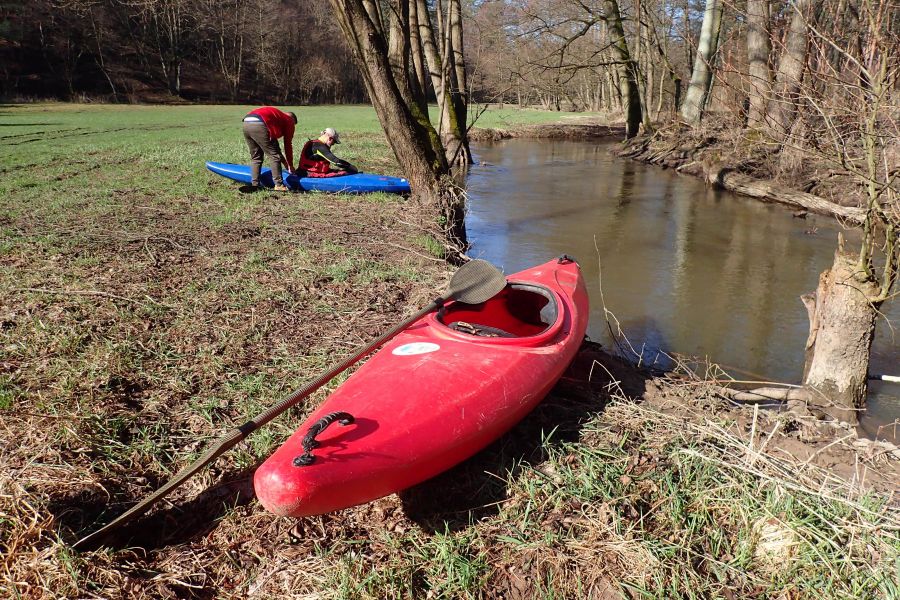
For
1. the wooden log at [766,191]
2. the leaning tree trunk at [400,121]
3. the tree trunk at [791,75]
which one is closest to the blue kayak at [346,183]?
the leaning tree trunk at [400,121]

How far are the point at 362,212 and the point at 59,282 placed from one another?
345cm

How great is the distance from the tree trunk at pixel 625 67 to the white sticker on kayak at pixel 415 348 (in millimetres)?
16416

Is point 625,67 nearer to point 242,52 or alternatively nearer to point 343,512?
point 343,512

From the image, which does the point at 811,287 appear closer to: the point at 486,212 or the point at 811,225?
the point at 811,225

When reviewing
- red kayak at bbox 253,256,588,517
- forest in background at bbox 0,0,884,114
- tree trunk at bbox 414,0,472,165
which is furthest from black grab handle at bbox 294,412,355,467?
forest in background at bbox 0,0,884,114

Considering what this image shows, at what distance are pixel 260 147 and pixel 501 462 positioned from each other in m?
6.37

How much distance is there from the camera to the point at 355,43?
21.6ft

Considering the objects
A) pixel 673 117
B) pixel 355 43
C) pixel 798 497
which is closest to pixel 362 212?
pixel 355 43

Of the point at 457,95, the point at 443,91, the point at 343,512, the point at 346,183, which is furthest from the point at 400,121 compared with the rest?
the point at 457,95

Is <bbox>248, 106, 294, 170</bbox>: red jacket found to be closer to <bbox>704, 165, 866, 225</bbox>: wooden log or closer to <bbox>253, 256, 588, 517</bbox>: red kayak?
<bbox>253, 256, 588, 517</bbox>: red kayak

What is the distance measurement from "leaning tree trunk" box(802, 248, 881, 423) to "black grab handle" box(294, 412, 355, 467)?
10.2 feet

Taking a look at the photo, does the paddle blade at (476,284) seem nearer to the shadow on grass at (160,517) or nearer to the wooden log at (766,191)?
the shadow on grass at (160,517)

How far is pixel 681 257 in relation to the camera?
767 centimetres

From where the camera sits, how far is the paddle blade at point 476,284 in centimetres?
339
